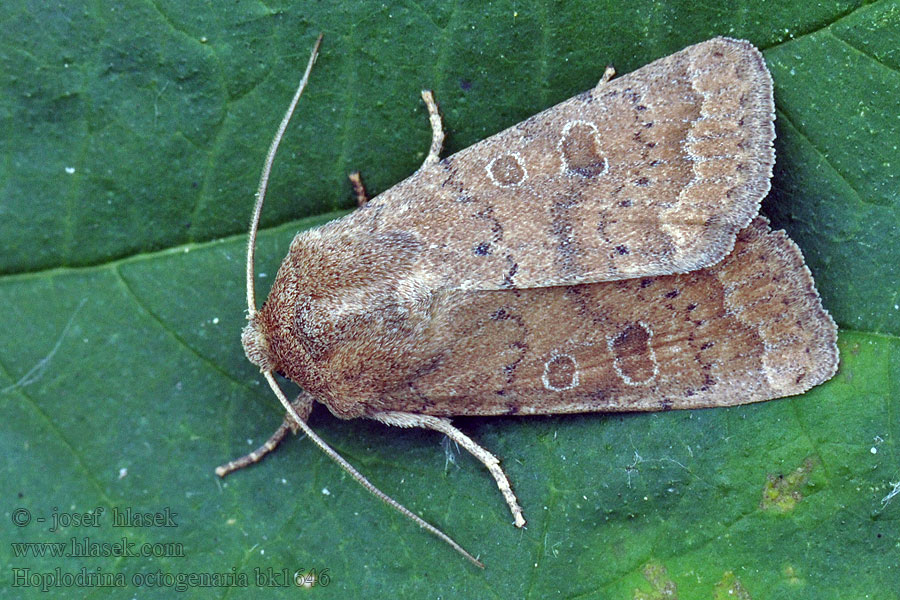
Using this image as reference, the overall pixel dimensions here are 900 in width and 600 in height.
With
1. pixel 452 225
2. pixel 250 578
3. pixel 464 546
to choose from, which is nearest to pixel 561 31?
pixel 452 225

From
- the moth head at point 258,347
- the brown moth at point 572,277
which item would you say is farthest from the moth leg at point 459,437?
the moth head at point 258,347

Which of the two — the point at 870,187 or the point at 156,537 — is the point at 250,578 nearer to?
Answer: the point at 156,537

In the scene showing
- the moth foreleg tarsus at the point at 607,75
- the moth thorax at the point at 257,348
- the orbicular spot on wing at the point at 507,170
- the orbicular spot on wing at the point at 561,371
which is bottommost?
the orbicular spot on wing at the point at 561,371

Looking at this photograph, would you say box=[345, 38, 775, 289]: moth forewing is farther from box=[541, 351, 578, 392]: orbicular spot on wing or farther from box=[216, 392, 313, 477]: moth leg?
box=[216, 392, 313, 477]: moth leg

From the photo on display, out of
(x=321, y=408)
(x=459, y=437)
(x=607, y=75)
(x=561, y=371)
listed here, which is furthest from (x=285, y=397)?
(x=607, y=75)

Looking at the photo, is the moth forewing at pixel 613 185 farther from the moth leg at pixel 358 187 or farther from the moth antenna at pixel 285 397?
the moth antenna at pixel 285 397

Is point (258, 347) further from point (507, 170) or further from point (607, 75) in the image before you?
point (607, 75)
